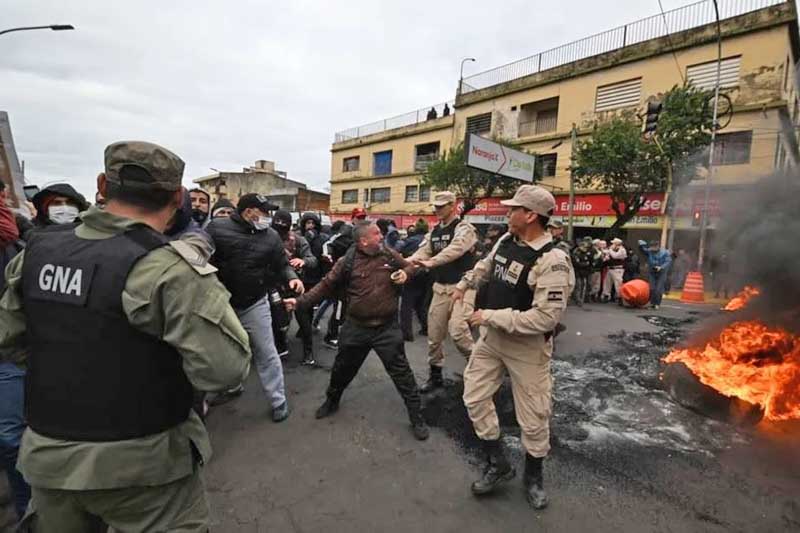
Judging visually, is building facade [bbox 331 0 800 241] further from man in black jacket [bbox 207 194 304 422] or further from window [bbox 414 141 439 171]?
man in black jacket [bbox 207 194 304 422]

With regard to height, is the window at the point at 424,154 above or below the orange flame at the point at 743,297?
above

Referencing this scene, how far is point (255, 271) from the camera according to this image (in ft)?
11.7

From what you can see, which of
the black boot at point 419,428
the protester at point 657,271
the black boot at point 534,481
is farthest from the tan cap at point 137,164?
the protester at point 657,271

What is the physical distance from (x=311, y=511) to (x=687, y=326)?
7987mm

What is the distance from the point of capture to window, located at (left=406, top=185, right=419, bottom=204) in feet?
90.8

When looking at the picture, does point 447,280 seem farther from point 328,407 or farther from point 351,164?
point 351,164

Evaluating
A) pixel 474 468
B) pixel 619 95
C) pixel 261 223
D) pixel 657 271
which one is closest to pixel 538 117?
pixel 619 95

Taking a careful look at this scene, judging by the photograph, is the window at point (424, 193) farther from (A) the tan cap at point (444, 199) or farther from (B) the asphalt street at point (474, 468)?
(B) the asphalt street at point (474, 468)

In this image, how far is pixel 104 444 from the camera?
1.26 m

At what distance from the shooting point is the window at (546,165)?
2086cm

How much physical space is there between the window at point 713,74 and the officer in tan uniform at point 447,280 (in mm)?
15990

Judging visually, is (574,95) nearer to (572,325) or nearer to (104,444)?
(572,325)

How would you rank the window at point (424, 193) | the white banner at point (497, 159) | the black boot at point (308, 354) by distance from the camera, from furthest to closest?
the window at point (424, 193) < the white banner at point (497, 159) < the black boot at point (308, 354)

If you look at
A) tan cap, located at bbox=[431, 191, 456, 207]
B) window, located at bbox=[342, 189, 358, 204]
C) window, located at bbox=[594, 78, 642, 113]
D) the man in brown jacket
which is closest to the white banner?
window, located at bbox=[594, 78, 642, 113]
